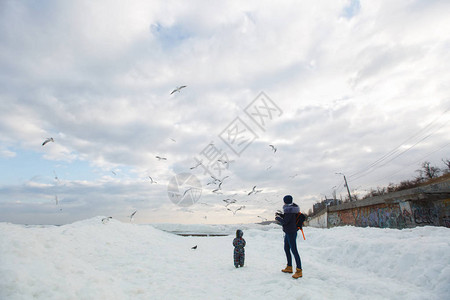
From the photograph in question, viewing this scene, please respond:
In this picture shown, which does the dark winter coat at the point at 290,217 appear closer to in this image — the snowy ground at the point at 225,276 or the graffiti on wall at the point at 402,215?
the snowy ground at the point at 225,276

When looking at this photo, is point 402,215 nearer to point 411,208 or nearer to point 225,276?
point 411,208

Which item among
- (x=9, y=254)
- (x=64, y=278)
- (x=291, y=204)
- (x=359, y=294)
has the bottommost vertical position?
(x=359, y=294)

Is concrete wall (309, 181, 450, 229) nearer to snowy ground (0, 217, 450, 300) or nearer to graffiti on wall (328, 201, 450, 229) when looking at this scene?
graffiti on wall (328, 201, 450, 229)

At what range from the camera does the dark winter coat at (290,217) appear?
24.6 feet

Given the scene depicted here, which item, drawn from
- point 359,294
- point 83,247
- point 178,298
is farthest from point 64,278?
point 83,247

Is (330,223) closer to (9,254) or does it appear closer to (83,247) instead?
(83,247)

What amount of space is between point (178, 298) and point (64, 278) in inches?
109

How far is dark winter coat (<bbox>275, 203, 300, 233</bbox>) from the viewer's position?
24.6 ft

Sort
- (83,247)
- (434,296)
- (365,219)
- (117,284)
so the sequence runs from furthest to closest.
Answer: (365,219)
(83,247)
(117,284)
(434,296)

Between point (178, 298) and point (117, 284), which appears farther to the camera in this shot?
point (117, 284)

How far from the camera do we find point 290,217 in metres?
7.57

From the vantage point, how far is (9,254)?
5859 mm

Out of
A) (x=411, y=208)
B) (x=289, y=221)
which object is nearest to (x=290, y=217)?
(x=289, y=221)

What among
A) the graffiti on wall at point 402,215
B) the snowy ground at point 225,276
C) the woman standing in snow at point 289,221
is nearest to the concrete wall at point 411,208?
the graffiti on wall at point 402,215
